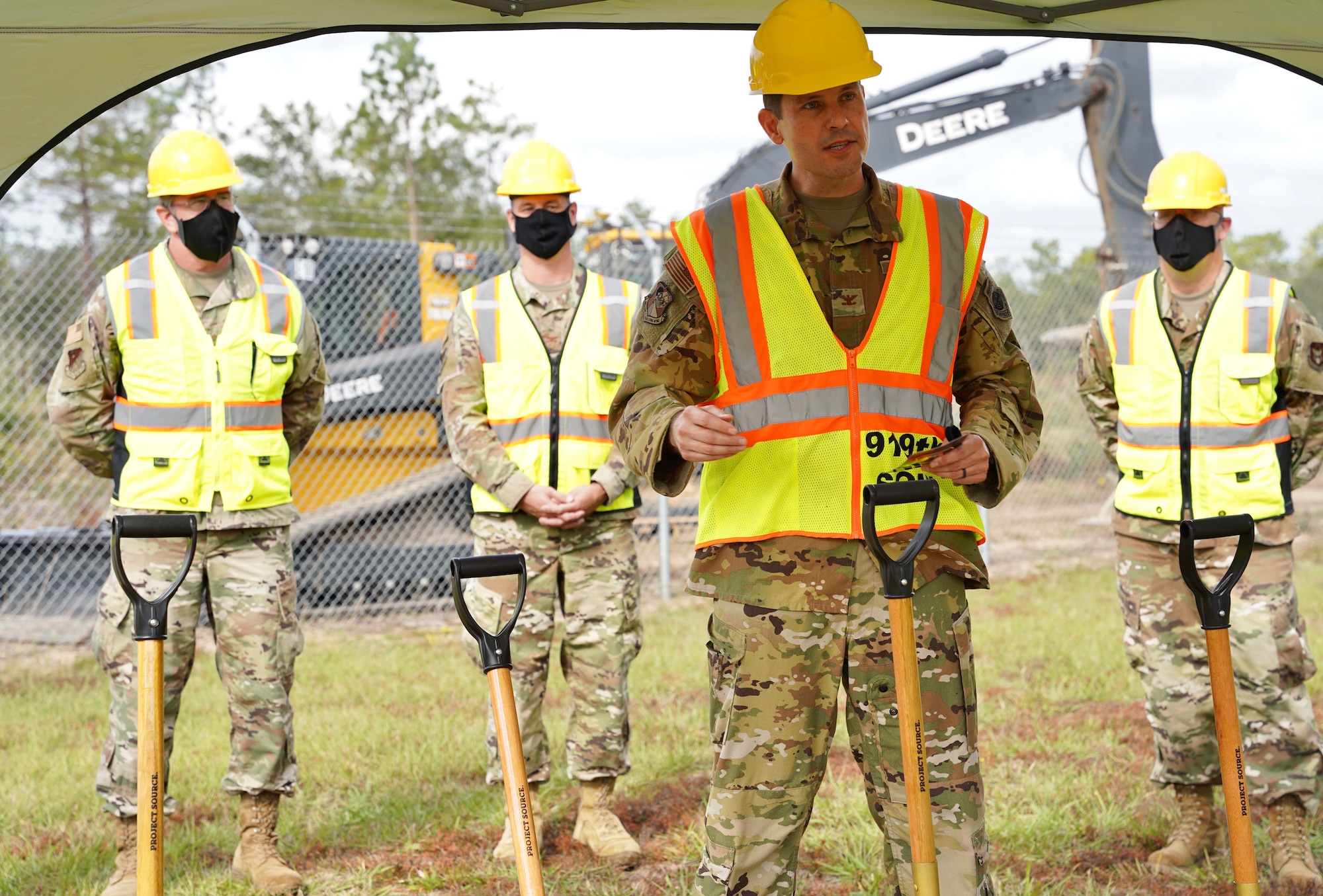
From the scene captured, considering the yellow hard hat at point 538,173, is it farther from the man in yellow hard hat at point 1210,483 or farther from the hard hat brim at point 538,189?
the man in yellow hard hat at point 1210,483

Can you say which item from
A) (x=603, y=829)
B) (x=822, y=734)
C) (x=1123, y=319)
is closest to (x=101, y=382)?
(x=603, y=829)

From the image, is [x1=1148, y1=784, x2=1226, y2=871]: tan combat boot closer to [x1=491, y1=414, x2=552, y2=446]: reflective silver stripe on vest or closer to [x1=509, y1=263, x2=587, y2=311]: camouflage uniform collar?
[x1=491, y1=414, x2=552, y2=446]: reflective silver stripe on vest

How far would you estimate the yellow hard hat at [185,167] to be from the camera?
4316 millimetres

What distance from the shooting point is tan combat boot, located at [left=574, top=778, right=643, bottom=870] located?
4.52 meters

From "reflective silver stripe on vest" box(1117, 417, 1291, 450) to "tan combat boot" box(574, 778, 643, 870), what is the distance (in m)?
2.52

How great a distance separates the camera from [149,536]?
2979 millimetres

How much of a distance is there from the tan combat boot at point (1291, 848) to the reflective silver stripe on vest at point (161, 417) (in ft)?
13.6


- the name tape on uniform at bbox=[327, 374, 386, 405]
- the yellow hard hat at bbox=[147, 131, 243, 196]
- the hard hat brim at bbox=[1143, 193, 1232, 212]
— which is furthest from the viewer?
the name tape on uniform at bbox=[327, 374, 386, 405]

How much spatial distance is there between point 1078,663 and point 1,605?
735cm

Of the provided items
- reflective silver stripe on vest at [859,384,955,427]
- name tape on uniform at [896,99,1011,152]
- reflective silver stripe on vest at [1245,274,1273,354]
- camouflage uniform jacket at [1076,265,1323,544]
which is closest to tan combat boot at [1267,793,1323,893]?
camouflage uniform jacket at [1076,265,1323,544]

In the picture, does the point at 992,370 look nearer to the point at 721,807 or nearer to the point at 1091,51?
the point at 721,807

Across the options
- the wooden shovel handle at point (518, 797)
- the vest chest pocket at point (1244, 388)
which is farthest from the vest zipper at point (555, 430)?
the vest chest pocket at point (1244, 388)

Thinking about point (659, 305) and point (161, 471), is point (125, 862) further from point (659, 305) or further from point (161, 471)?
point (659, 305)

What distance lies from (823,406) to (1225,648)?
43.0 inches
